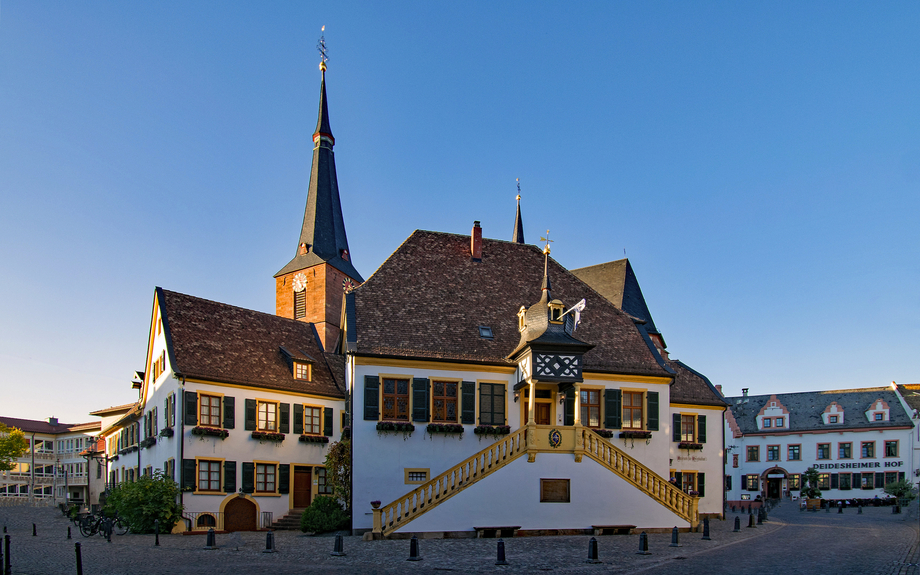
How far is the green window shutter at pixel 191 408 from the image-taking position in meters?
29.6

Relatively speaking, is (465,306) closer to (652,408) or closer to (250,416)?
(652,408)

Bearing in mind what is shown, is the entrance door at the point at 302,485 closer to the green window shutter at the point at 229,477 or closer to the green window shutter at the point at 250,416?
the green window shutter at the point at 250,416

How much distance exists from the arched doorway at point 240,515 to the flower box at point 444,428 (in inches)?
354

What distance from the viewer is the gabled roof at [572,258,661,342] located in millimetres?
41406

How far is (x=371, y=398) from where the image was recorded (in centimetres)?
2658

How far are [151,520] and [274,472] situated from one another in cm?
565

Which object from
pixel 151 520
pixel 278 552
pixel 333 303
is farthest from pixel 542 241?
pixel 333 303

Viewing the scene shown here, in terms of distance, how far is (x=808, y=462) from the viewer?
62281mm

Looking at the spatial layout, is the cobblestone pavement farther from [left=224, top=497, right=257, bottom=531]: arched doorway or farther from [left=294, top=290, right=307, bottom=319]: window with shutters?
[left=294, top=290, right=307, bottom=319]: window with shutters

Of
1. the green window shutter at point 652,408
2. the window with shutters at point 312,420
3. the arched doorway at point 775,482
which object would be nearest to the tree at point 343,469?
the window with shutters at point 312,420

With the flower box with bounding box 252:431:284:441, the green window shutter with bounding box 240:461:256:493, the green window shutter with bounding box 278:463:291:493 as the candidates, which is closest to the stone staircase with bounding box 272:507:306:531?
the green window shutter with bounding box 278:463:291:493

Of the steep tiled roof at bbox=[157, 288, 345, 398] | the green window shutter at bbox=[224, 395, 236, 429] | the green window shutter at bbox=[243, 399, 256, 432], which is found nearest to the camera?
the green window shutter at bbox=[224, 395, 236, 429]

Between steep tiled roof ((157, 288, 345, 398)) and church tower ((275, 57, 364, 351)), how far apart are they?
1415 cm

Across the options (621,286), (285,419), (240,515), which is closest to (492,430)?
(285,419)
